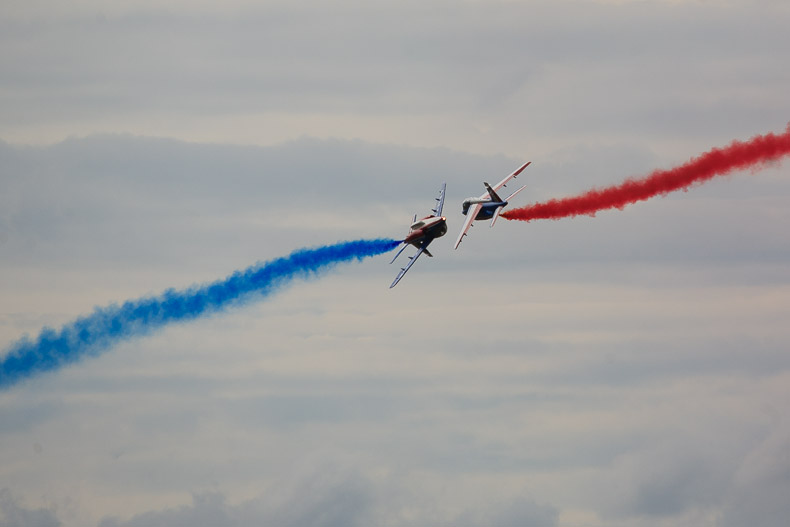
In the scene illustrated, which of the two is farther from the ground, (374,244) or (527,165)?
(527,165)

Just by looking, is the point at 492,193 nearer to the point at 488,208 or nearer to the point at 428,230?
the point at 488,208

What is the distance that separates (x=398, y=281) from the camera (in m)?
87.6

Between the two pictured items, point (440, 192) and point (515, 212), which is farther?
point (440, 192)

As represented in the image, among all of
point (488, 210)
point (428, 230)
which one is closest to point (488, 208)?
point (488, 210)

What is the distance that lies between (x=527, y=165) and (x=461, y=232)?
42.5 ft

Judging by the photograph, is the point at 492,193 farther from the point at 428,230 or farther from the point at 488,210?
the point at 428,230

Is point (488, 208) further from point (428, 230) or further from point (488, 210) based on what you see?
point (428, 230)

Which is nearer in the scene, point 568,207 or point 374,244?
point 568,207

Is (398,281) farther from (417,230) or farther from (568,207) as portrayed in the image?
(568,207)

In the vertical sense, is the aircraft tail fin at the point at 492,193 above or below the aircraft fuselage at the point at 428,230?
above

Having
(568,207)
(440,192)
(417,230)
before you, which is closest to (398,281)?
(417,230)

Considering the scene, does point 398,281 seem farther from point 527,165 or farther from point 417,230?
point 527,165

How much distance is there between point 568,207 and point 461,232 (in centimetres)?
970

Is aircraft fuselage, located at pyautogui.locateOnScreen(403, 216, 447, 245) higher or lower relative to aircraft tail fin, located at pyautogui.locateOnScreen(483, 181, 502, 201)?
lower
